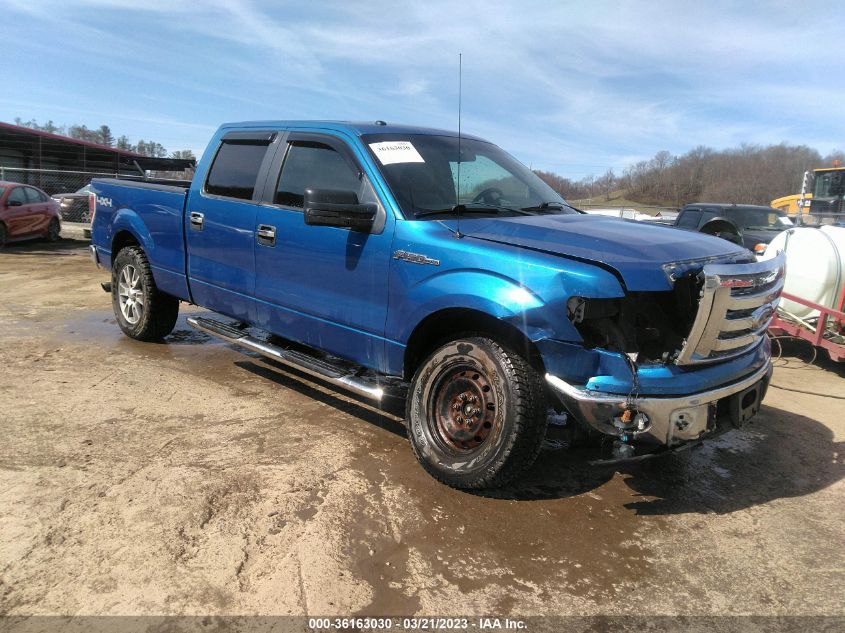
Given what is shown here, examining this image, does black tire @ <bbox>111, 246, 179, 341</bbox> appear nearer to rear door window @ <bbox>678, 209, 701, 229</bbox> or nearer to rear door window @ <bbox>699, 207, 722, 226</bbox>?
rear door window @ <bbox>678, 209, 701, 229</bbox>

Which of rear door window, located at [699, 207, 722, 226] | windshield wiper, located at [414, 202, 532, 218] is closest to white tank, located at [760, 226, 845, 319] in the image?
windshield wiper, located at [414, 202, 532, 218]

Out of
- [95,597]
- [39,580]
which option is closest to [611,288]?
[95,597]

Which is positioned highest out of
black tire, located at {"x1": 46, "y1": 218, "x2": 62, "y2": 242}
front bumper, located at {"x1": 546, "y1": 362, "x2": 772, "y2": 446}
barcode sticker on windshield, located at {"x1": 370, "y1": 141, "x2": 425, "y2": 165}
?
barcode sticker on windshield, located at {"x1": 370, "y1": 141, "x2": 425, "y2": 165}

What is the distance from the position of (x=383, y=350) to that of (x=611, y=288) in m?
1.49

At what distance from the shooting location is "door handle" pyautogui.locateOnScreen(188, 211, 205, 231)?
5.02 meters

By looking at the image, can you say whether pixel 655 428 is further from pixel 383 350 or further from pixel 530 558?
pixel 383 350

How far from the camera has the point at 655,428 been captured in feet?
9.52

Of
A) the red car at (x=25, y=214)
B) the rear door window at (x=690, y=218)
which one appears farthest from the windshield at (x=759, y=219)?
the red car at (x=25, y=214)

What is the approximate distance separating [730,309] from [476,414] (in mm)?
1396

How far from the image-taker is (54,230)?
50.5 feet

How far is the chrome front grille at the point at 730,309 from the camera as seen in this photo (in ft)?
9.54

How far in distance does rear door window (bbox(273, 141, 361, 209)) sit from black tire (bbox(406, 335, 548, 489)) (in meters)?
1.39

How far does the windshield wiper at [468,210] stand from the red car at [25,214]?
1370 centimetres

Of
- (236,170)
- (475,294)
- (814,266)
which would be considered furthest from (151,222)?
(814,266)
